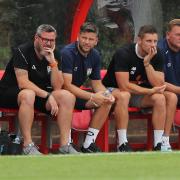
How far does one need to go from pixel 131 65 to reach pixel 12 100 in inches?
67.1

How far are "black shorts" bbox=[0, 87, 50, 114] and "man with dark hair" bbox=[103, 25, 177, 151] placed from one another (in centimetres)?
99

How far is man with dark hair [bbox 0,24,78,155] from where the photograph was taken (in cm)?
1150

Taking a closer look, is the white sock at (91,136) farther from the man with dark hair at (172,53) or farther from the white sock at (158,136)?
the man with dark hair at (172,53)

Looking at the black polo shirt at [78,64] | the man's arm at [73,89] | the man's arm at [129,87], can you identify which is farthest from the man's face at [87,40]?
the man's arm at [129,87]

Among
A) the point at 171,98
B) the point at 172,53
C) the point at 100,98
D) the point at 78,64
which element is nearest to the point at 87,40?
the point at 78,64

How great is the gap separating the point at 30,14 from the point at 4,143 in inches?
225

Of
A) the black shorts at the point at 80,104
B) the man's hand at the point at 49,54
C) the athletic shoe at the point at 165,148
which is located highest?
the man's hand at the point at 49,54

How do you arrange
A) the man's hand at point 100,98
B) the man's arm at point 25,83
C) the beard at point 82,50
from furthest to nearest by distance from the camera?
the beard at point 82,50
the man's hand at point 100,98
the man's arm at point 25,83

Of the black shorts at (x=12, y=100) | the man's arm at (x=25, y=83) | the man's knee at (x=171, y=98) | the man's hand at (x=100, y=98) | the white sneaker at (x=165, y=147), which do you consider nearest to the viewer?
the man's arm at (x=25, y=83)

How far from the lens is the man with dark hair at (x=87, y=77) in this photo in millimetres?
12086

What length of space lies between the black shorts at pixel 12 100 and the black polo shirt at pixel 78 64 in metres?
0.58

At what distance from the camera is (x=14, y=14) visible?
17.5 m

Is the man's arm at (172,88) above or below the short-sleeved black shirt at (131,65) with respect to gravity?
below

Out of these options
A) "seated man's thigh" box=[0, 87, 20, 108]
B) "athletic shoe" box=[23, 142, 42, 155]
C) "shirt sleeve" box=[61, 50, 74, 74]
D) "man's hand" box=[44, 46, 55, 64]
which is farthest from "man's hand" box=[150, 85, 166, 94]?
"athletic shoe" box=[23, 142, 42, 155]
